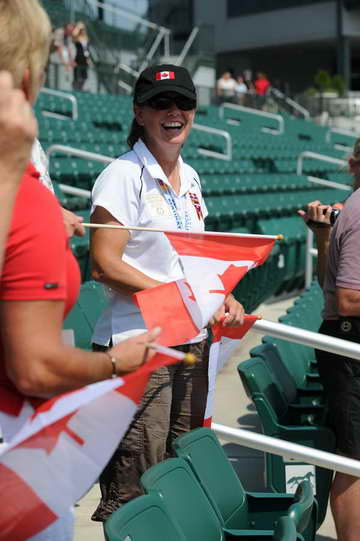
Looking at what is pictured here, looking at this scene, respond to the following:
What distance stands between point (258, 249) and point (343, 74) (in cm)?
3160

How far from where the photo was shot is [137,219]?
2.77m

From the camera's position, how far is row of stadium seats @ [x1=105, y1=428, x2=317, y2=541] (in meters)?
2.05

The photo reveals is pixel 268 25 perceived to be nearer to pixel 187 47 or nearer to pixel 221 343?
pixel 187 47

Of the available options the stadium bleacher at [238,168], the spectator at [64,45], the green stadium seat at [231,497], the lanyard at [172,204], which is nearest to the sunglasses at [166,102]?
the lanyard at [172,204]

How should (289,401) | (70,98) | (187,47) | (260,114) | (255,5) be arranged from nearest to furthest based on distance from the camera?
1. (289,401)
2. (70,98)
3. (260,114)
4. (187,47)
5. (255,5)

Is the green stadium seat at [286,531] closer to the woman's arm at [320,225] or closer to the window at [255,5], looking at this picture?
the woman's arm at [320,225]

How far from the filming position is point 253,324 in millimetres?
2941

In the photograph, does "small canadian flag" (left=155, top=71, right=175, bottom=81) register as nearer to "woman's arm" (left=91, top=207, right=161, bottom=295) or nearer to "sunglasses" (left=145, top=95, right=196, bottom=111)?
"sunglasses" (left=145, top=95, right=196, bottom=111)

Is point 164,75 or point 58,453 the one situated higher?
point 164,75

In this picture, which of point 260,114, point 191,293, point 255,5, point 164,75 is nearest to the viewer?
point 191,293

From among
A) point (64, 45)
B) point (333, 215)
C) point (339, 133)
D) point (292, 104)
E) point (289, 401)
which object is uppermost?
point (64, 45)

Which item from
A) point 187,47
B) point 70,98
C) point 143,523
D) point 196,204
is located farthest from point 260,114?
point 143,523

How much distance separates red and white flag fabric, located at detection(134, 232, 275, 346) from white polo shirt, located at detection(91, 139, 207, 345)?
0.25 meters

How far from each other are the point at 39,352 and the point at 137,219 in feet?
4.31
